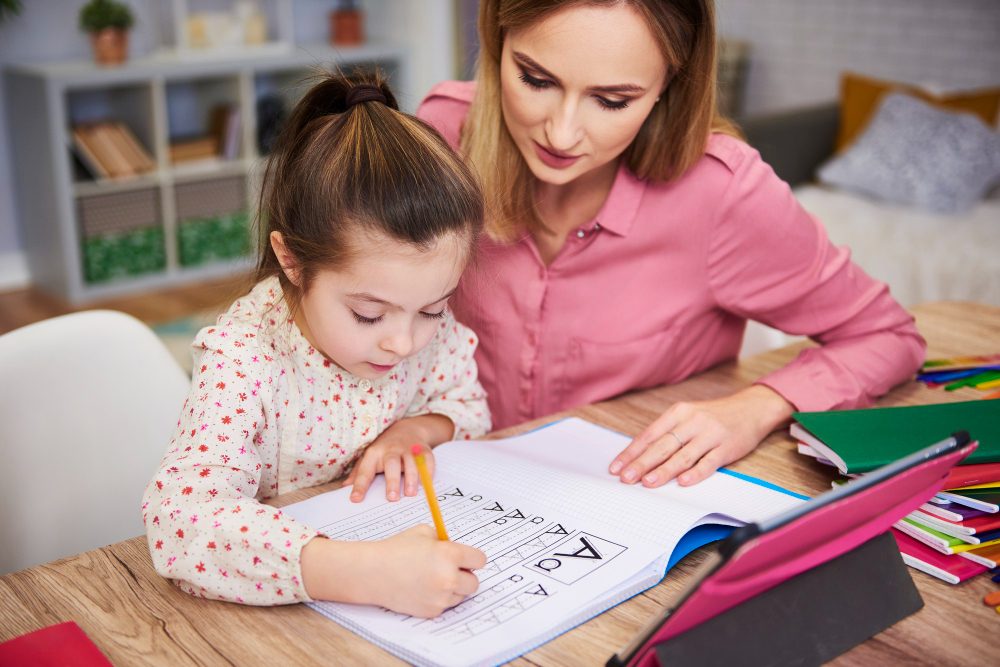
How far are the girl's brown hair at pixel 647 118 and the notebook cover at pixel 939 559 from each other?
58cm

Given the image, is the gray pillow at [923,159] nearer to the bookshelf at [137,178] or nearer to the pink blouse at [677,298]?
the bookshelf at [137,178]

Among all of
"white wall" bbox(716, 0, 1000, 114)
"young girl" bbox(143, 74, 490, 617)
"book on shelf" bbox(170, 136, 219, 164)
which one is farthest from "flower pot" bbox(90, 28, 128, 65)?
"young girl" bbox(143, 74, 490, 617)

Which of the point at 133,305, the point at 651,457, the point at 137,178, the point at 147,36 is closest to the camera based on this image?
the point at 651,457

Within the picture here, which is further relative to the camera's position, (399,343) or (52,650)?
(399,343)

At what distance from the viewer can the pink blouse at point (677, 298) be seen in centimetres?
122

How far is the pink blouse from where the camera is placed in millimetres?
1220

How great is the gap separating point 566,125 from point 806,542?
60cm

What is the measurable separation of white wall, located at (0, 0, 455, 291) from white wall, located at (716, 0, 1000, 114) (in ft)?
4.61

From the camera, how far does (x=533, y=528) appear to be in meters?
0.84

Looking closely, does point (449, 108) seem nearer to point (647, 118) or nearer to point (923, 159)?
point (647, 118)

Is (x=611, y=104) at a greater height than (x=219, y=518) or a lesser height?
greater

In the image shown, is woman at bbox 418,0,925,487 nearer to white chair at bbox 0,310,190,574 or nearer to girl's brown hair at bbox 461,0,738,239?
girl's brown hair at bbox 461,0,738,239

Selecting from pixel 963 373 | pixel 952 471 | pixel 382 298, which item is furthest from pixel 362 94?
pixel 963 373

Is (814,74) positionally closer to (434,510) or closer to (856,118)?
(856,118)
